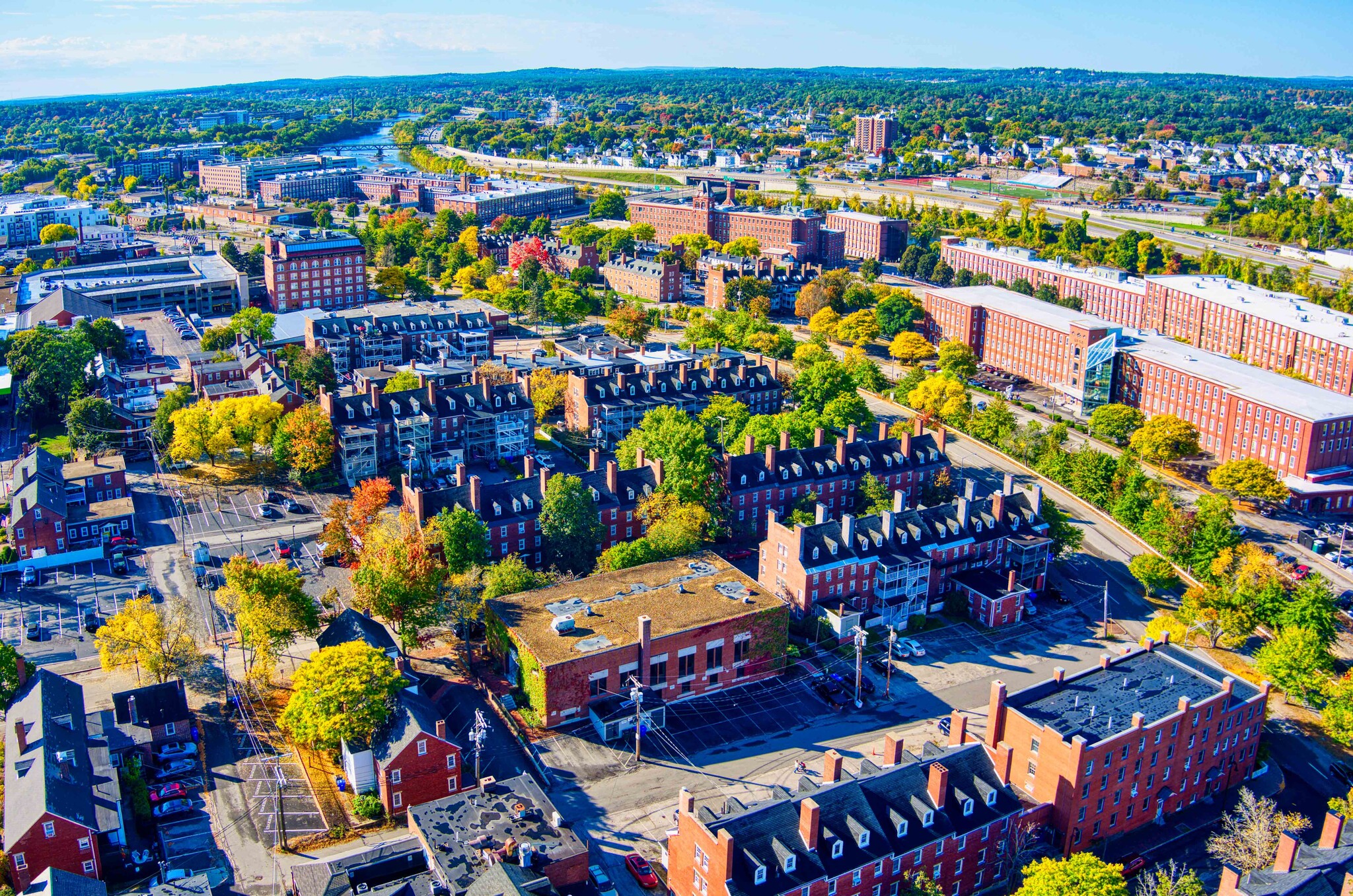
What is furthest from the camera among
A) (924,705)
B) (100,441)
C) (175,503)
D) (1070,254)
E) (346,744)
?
(1070,254)

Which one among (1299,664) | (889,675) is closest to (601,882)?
(889,675)

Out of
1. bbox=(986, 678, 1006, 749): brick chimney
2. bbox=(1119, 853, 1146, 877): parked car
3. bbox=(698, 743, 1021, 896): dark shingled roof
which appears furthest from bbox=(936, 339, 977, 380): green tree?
bbox=(698, 743, 1021, 896): dark shingled roof

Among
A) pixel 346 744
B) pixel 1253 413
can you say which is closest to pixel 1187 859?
pixel 346 744

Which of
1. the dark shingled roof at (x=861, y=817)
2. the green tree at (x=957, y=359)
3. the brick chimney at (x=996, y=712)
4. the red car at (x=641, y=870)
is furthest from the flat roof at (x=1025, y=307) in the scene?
the red car at (x=641, y=870)

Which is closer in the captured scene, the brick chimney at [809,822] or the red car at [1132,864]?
the brick chimney at [809,822]

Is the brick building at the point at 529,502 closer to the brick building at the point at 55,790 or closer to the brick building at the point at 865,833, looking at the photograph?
the brick building at the point at 55,790

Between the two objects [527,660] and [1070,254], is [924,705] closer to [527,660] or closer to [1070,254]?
[527,660]

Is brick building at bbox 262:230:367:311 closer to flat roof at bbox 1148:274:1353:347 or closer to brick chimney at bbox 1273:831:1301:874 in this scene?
flat roof at bbox 1148:274:1353:347
